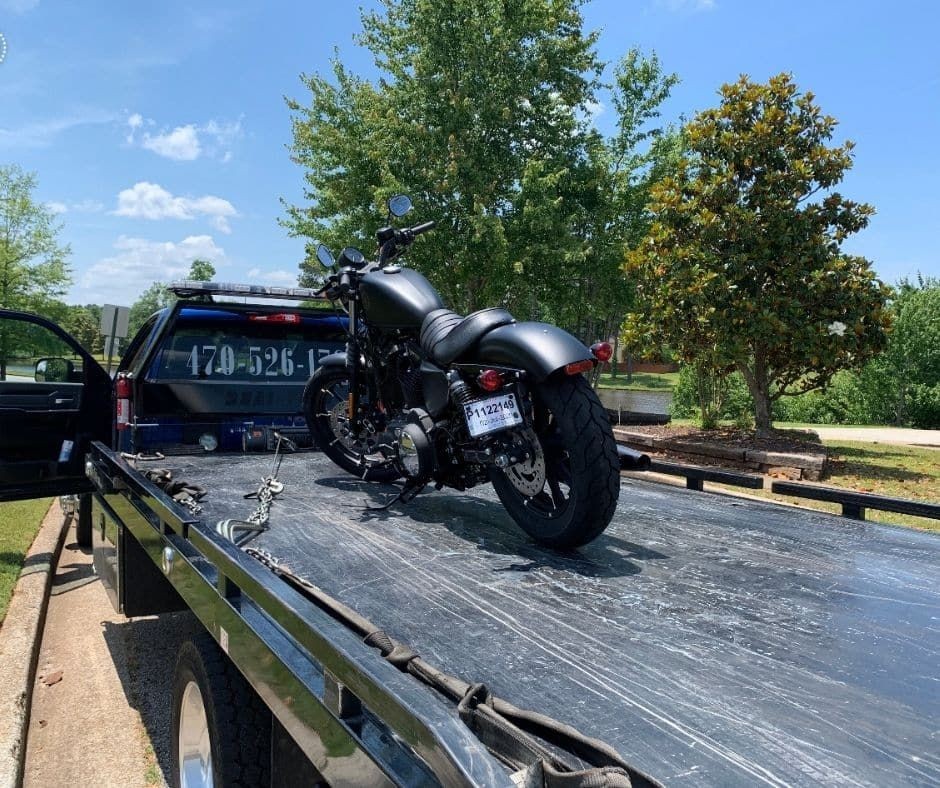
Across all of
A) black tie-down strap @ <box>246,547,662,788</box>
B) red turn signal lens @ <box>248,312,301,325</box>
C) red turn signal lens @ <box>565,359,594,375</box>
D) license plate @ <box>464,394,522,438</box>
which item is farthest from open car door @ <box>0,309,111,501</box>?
black tie-down strap @ <box>246,547,662,788</box>

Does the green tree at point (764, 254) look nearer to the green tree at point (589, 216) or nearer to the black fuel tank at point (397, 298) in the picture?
the green tree at point (589, 216)

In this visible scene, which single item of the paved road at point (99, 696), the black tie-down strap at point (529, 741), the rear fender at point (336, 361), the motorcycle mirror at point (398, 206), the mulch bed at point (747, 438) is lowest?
the paved road at point (99, 696)

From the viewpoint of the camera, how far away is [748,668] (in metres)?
1.86

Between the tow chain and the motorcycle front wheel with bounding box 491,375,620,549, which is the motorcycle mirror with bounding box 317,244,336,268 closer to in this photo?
the tow chain

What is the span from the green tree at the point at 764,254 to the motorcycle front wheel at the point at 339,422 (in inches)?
307

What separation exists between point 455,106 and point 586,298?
6.19m

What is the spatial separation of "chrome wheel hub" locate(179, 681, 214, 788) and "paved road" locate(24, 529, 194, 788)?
0.84ft

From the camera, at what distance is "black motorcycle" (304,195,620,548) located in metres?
2.90

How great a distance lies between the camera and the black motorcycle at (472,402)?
2.90 meters

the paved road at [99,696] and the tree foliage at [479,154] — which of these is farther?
the tree foliage at [479,154]

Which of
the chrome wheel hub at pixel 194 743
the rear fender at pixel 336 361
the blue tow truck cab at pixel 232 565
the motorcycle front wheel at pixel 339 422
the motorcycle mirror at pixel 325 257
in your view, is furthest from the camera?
the motorcycle mirror at pixel 325 257

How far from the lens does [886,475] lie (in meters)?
10.1

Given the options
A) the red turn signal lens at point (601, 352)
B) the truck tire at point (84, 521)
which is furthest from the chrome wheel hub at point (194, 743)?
the truck tire at point (84, 521)

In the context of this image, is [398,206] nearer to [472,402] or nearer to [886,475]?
[472,402]
